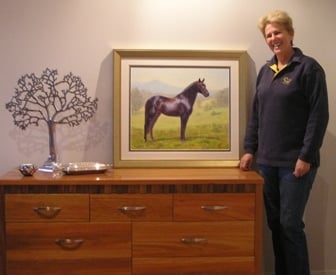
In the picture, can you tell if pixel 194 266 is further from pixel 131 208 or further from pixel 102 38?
pixel 102 38

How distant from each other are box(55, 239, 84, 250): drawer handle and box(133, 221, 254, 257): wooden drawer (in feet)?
0.91

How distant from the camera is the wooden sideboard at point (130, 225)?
6.69 feet

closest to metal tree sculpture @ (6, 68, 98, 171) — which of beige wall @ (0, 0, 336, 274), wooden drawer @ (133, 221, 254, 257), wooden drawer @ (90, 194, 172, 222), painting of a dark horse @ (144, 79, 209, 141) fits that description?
beige wall @ (0, 0, 336, 274)

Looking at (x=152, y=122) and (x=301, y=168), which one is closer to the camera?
(x=301, y=168)

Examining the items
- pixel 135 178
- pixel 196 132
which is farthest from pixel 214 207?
pixel 196 132

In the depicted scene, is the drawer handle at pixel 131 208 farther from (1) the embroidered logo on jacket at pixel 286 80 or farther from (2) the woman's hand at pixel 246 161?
(1) the embroidered logo on jacket at pixel 286 80

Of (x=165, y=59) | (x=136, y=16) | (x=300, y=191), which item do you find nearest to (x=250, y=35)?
(x=165, y=59)

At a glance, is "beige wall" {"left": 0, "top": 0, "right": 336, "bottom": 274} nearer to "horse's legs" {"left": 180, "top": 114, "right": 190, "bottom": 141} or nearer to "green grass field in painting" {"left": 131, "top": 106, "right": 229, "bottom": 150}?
"green grass field in painting" {"left": 131, "top": 106, "right": 229, "bottom": 150}

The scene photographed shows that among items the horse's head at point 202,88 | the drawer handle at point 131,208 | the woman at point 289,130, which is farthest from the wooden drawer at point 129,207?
the horse's head at point 202,88

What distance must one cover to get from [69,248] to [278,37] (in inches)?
59.0

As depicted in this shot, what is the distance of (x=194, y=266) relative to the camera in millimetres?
2094

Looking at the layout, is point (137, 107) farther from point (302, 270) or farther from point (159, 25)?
point (302, 270)

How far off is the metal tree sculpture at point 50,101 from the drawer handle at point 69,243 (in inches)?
25.3

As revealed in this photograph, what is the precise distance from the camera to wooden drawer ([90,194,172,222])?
2049 millimetres
